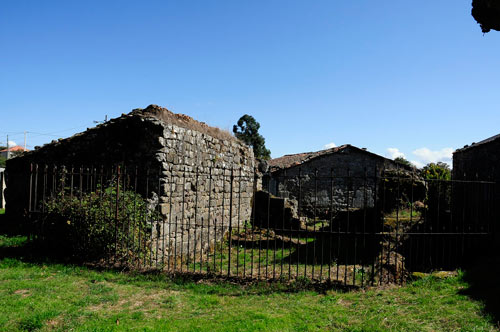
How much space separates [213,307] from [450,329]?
3272 mm

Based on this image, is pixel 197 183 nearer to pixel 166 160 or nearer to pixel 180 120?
pixel 166 160

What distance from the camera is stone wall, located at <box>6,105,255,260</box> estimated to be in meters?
8.17

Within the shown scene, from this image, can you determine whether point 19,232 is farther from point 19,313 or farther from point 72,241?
point 19,313

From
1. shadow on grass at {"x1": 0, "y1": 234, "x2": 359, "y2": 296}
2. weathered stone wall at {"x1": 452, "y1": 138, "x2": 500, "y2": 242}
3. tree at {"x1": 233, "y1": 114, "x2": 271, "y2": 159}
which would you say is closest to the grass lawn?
shadow on grass at {"x1": 0, "y1": 234, "x2": 359, "y2": 296}

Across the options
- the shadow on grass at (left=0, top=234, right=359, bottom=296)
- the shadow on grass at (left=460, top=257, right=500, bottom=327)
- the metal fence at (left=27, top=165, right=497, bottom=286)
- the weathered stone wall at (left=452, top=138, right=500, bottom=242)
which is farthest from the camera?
the weathered stone wall at (left=452, top=138, right=500, bottom=242)

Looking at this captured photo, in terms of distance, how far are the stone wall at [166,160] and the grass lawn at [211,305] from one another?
1.16m

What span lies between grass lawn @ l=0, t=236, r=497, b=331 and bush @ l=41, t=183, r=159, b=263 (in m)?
0.54

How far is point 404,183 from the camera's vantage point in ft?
34.6

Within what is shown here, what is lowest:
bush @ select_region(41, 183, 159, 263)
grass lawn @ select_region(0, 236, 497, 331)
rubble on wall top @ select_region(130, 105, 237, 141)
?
grass lawn @ select_region(0, 236, 497, 331)

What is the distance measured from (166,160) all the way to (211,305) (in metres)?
4.05

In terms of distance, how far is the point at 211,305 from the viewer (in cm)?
532


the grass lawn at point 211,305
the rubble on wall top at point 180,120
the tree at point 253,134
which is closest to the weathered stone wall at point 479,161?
the grass lawn at point 211,305

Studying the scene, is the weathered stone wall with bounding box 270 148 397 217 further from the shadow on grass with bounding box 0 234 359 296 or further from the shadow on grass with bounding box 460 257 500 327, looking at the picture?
the shadow on grass with bounding box 0 234 359 296

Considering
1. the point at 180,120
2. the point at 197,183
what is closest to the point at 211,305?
the point at 197,183
